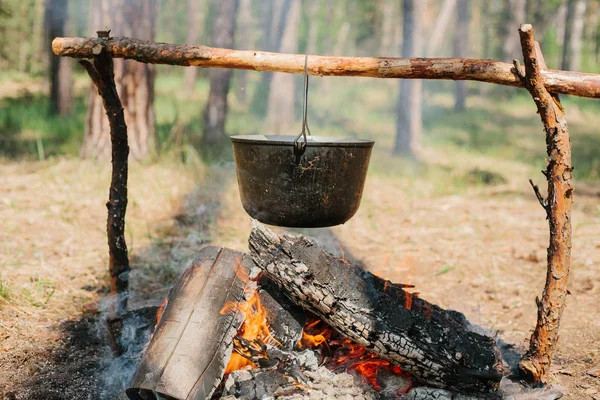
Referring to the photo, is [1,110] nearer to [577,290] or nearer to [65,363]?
[65,363]

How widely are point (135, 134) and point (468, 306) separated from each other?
192 inches

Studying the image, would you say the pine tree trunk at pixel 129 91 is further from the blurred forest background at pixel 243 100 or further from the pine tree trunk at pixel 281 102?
the pine tree trunk at pixel 281 102

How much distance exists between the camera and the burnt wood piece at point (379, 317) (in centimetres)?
261

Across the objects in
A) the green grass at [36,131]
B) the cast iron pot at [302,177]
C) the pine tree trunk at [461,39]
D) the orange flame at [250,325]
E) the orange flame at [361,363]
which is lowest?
the orange flame at [361,363]

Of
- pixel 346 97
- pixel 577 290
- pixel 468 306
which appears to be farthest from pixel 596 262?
pixel 346 97

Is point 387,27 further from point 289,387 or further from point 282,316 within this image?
point 289,387

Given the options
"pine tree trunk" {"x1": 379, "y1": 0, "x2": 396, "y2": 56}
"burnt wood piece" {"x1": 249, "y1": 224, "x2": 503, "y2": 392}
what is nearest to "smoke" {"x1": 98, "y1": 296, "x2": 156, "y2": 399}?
"burnt wood piece" {"x1": 249, "y1": 224, "x2": 503, "y2": 392}

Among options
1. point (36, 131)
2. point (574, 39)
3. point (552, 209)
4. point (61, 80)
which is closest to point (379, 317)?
point (552, 209)

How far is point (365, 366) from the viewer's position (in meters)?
2.83

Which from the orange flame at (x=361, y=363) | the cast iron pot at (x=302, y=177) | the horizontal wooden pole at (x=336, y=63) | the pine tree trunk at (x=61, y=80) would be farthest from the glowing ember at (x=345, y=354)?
the pine tree trunk at (x=61, y=80)

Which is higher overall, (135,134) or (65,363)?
(135,134)

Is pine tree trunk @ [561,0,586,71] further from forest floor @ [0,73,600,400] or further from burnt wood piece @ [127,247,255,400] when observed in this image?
burnt wood piece @ [127,247,255,400]

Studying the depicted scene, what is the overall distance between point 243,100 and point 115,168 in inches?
579

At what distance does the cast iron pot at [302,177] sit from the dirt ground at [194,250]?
134 centimetres
